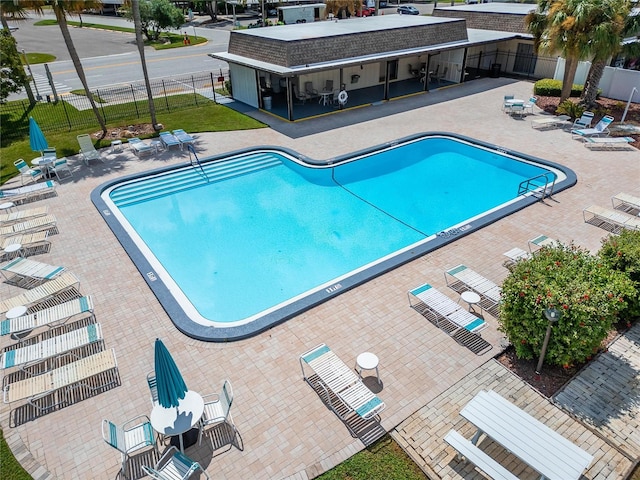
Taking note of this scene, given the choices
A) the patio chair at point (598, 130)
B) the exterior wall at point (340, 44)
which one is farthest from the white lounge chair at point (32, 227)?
the patio chair at point (598, 130)

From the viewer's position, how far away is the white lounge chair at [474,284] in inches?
424

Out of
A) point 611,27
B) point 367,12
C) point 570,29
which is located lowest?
point 367,12

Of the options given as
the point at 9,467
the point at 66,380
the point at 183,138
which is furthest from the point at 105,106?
the point at 9,467

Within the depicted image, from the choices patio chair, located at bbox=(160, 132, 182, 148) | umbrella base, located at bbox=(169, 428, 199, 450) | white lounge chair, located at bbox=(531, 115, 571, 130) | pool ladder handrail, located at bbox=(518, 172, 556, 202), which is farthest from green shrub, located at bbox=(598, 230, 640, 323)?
patio chair, located at bbox=(160, 132, 182, 148)

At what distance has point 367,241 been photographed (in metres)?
14.6

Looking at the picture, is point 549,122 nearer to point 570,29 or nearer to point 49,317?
point 570,29

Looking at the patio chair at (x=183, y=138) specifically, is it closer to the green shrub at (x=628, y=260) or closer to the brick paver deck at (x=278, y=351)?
the brick paver deck at (x=278, y=351)

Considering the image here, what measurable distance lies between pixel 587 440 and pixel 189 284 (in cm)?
1040

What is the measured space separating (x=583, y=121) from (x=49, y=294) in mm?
24015

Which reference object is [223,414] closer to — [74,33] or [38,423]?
[38,423]

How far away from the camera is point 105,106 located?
26812mm

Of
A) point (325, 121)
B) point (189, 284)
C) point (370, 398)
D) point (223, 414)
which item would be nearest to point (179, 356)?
point (223, 414)

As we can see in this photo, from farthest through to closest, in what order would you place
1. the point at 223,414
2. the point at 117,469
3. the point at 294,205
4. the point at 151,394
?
1. the point at 294,205
2. the point at 151,394
3. the point at 223,414
4. the point at 117,469

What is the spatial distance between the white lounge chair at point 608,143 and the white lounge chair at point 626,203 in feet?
17.8
